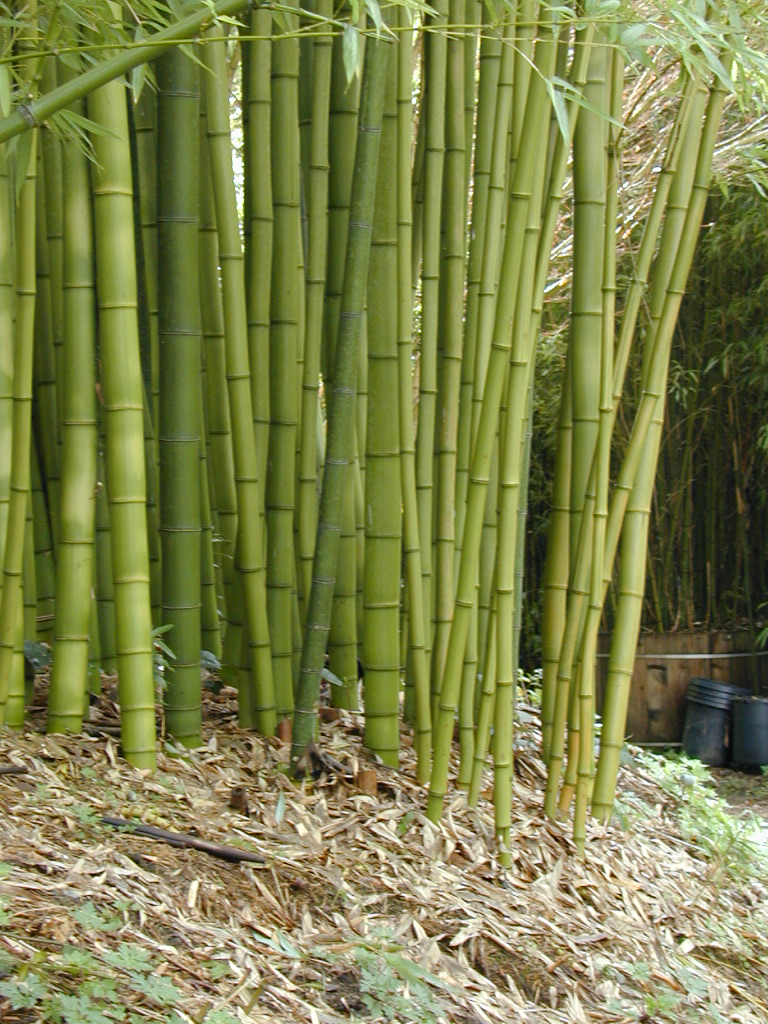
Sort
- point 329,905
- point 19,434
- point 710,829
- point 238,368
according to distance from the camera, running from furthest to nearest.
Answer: point 710,829 → point 238,368 → point 19,434 → point 329,905

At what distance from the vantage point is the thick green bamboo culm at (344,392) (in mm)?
1517

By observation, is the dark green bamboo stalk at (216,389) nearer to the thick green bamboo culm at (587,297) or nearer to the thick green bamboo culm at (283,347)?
the thick green bamboo culm at (283,347)

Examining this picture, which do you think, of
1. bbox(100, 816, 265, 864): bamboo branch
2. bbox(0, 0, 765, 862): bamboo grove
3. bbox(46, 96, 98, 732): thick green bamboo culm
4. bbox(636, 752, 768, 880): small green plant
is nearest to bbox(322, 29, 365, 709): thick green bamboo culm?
bbox(0, 0, 765, 862): bamboo grove

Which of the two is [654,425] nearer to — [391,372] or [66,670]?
[391,372]

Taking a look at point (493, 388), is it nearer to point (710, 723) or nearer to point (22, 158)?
point (22, 158)

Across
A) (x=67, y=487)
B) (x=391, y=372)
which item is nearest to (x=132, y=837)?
(x=67, y=487)

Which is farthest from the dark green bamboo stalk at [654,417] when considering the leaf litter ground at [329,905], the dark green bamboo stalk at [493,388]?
the dark green bamboo stalk at [493,388]

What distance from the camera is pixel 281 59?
63.9 inches

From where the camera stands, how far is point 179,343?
1.58 meters

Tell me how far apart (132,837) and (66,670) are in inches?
11.4

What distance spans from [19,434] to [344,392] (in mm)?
462

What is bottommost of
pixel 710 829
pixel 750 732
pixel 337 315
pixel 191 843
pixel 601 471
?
pixel 750 732

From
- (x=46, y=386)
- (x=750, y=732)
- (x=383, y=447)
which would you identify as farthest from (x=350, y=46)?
(x=750, y=732)

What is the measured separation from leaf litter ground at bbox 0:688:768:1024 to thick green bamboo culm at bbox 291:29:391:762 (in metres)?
0.17
